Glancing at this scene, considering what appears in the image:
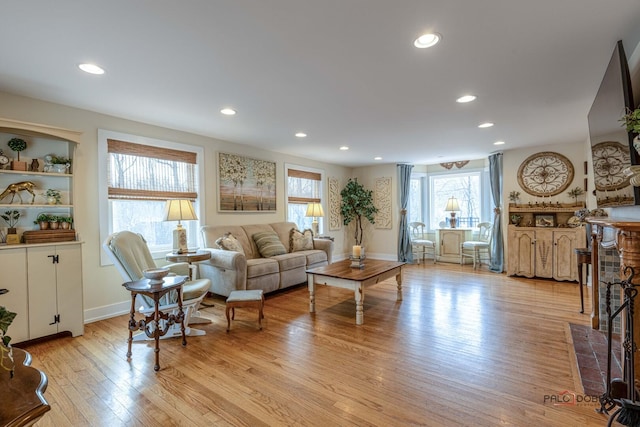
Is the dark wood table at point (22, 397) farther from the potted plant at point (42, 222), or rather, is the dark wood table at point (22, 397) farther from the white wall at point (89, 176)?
the white wall at point (89, 176)

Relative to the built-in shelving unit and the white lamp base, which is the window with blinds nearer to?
the white lamp base

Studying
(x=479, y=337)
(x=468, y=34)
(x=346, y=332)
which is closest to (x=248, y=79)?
(x=468, y=34)

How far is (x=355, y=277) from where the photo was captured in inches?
133

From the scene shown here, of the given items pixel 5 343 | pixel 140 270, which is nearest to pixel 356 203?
pixel 140 270

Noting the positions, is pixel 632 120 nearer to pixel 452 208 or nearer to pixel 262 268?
pixel 262 268

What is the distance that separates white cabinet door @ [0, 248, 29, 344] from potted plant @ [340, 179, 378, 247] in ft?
18.6

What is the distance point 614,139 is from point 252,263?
380 centimetres

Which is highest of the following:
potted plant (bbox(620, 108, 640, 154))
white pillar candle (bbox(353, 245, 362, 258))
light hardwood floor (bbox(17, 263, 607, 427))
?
potted plant (bbox(620, 108, 640, 154))

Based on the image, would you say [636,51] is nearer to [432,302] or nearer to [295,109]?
[295,109]

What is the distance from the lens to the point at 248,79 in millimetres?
2625

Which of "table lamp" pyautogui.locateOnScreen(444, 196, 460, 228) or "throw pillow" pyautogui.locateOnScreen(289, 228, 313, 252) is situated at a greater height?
"table lamp" pyautogui.locateOnScreen(444, 196, 460, 228)

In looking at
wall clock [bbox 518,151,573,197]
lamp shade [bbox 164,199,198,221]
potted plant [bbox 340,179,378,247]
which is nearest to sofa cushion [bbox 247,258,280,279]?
lamp shade [bbox 164,199,198,221]

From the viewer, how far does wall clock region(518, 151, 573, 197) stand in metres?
5.24

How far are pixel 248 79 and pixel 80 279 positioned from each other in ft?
8.48
